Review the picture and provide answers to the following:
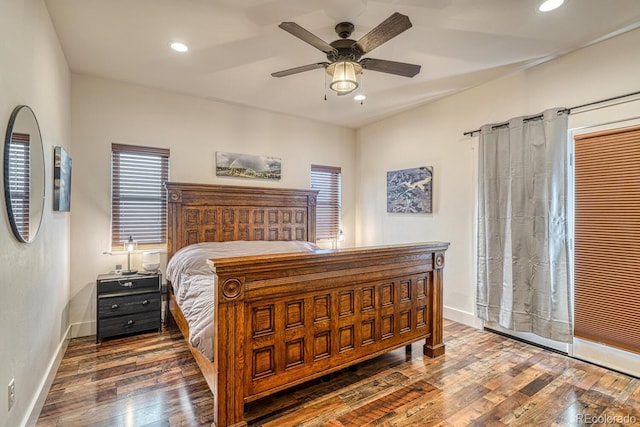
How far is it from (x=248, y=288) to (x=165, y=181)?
103 inches

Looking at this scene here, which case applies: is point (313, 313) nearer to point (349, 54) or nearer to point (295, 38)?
point (349, 54)

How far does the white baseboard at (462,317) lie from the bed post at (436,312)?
3.24 feet

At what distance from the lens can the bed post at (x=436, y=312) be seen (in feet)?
9.70

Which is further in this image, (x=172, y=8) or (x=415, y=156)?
(x=415, y=156)

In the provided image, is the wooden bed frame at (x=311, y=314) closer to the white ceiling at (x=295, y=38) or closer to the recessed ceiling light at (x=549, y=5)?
the white ceiling at (x=295, y=38)

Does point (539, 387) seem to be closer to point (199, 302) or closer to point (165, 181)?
point (199, 302)

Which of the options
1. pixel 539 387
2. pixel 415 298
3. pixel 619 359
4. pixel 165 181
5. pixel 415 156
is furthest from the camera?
pixel 415 156

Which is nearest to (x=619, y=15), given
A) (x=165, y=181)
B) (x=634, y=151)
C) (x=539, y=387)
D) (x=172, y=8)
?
(x=634, y=151)

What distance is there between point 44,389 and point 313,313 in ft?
6.79

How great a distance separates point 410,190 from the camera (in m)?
4.52

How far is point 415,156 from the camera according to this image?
4.50 metres

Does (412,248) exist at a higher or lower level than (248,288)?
higher

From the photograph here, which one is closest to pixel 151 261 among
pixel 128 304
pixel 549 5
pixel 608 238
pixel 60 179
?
pixel 128 304

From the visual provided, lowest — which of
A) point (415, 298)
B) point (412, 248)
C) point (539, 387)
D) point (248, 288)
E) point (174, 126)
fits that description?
point (539, 387)
